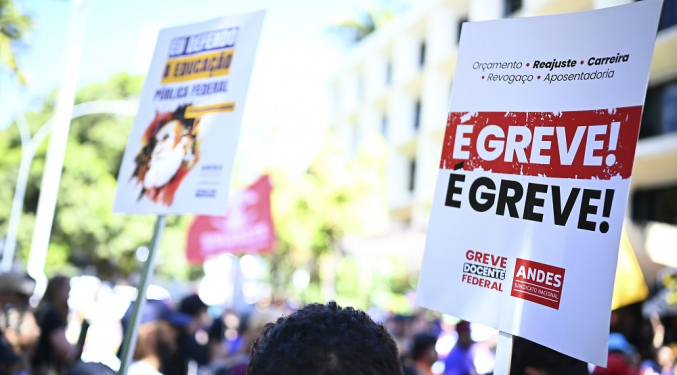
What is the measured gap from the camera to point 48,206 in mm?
13703

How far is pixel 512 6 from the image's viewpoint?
30.8 metres

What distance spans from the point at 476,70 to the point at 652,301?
8645 mm

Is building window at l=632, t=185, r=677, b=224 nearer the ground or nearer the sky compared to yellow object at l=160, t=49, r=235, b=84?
nearer the sky

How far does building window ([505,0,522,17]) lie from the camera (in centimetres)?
3038

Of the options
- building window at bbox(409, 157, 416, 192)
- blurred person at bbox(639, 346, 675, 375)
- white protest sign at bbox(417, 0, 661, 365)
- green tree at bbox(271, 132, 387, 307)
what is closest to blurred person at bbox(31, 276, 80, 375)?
white protest sign at bbox(417, 0, 661, 365)

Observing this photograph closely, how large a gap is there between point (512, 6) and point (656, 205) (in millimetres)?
11492

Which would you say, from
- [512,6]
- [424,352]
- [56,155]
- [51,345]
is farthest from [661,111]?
[51,345]

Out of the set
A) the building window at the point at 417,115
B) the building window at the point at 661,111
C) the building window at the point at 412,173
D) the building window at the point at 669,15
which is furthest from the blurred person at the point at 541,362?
the building window at the point at 417,115

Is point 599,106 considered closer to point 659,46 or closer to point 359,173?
point 659,46

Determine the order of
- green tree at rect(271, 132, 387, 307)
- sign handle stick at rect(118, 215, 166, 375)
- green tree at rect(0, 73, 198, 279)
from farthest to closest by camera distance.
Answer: green tree at rect(0, 73, 198, 279) < green tree at rect(271, 132, 387, 307) < sign handle stick at rect(118, 215, 166, 375)

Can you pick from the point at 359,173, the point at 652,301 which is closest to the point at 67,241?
the point at 359,173

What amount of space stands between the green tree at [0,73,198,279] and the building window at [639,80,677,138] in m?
23.1

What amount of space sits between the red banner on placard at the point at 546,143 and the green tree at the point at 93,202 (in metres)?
33.8

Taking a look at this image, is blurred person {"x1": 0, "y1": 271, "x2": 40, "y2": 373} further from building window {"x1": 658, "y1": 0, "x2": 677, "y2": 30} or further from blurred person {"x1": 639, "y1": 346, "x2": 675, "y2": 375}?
building window {"x1": 658, "y1": 0, "x2": 677, "y2": 30}
